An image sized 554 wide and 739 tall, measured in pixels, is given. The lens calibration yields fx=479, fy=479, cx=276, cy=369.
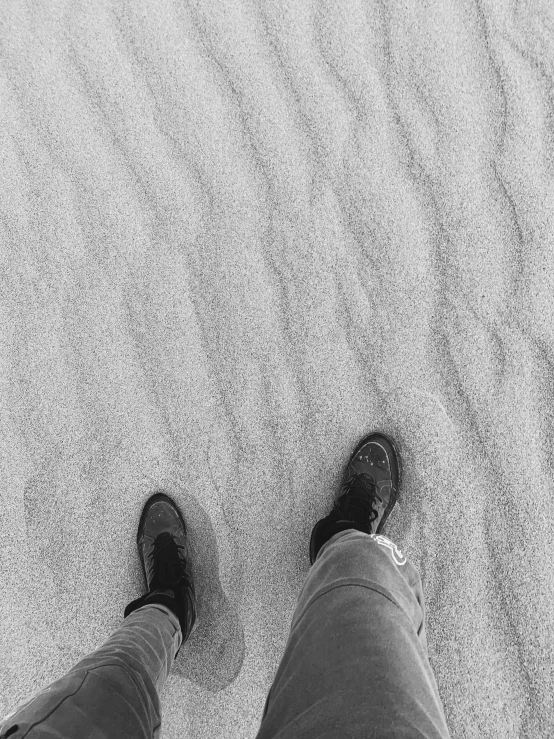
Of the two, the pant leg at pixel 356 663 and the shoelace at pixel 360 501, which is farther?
the shoelace at pixel 360 501

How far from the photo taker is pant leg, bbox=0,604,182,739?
0.79m

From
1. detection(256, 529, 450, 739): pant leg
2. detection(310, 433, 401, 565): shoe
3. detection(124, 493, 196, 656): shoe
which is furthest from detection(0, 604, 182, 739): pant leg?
detection(310, 433, 401, 565): shoe

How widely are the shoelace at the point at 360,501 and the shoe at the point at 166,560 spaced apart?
1.44 feet

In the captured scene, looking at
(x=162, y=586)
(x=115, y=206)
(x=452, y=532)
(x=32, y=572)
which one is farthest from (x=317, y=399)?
(x=32, y=572)

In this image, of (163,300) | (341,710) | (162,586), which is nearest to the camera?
(341,710)

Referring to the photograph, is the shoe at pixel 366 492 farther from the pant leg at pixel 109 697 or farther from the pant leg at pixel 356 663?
the pant leg at pixel 109 697

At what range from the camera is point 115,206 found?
1363mm

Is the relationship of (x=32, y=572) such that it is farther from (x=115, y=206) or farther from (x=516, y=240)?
(x=516, y=240)

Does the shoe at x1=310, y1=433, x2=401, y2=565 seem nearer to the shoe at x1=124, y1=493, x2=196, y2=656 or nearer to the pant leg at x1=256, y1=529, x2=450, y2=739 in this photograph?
the pant leg at x1=256, y1=529, x2=450, y2=739

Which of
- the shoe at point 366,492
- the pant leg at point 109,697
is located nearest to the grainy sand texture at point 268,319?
the shoe at point 366,492

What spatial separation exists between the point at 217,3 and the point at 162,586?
1.61 meters

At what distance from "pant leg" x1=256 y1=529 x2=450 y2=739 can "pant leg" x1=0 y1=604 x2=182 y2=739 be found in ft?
0.81

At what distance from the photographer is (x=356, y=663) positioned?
785mm

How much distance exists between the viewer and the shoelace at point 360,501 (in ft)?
4.06
